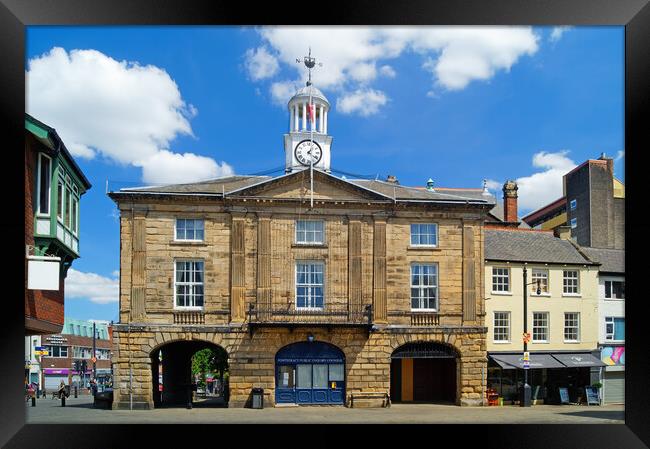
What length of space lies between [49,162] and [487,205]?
16.9m

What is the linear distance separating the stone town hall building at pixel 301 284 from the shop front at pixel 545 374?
164 centimetres

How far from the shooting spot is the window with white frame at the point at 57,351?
62634mm

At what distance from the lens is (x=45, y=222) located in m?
18.3

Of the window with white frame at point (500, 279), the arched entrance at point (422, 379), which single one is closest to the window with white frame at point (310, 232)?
the arched entrance at point (422, 379)

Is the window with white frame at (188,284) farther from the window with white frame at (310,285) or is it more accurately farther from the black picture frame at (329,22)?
the black picture frame at (329,22)

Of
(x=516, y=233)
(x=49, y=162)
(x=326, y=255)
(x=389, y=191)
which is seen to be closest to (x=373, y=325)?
(x=326, y=255)

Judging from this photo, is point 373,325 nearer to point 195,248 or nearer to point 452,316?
point 452,316

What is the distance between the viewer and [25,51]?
46.6 feet

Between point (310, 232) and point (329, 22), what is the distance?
14.2m

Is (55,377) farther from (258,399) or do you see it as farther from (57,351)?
(258,399)

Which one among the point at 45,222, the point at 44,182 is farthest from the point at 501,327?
the point at 44,182

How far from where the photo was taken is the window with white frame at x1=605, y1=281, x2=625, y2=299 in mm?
31375

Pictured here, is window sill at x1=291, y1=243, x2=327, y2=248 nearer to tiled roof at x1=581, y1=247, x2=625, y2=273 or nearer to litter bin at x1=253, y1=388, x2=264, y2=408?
litter bin at x1=253, y1=388, x2=264, y2=408

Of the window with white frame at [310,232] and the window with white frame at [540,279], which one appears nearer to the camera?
the window with white frame at [310,232]
